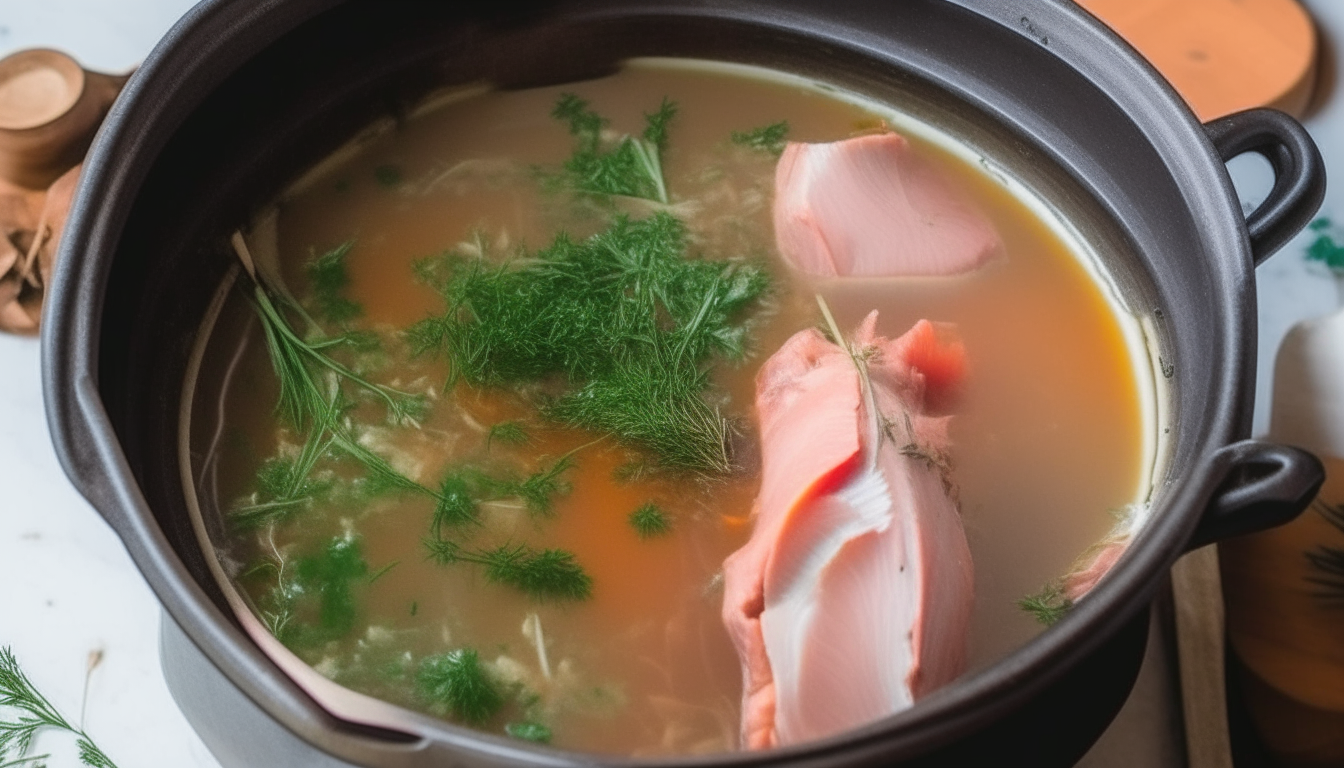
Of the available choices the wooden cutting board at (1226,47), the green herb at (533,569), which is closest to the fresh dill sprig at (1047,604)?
the green herb at (533,569)

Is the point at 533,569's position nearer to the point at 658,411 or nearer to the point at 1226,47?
the point at 658,411

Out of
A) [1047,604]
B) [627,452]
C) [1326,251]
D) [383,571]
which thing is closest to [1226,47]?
[1326,251]

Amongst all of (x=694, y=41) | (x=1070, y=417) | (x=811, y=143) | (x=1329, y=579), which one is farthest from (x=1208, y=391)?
(x=694, y=41)

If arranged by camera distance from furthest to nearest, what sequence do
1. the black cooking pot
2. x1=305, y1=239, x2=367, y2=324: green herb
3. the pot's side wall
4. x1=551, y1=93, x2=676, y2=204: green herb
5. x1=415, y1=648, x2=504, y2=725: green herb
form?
x1=551, y1=93, x2=676, y2=204: green herb
x1=305, y1=239, x2=367, y2=324: green herb
x1=415, y1=648, x2=504, y2=725: green herb
the pot's side wall
the black cooking pot

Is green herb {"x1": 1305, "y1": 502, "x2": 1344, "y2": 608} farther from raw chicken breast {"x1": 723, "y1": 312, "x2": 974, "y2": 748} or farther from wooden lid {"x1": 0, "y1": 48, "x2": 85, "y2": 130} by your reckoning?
wooden lid {"x1": 0, "y1": 48, "x2": 85, "y2": 130}

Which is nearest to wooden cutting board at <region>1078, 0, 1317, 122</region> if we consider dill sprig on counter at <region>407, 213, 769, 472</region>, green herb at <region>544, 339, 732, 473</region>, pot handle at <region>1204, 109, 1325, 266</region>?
pot handle at <region>1204, 109, 1325, 266</region>

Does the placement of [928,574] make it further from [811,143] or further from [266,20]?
[266,20]

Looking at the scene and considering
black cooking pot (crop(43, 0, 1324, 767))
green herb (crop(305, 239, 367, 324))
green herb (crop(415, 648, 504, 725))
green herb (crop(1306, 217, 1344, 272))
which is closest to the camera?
black cooking pot (crop(43, 0, 1324, 767))
